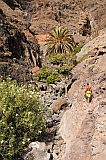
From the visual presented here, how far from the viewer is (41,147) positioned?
708 inches

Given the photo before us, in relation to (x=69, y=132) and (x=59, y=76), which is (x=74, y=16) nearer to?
(x=59, y=76)

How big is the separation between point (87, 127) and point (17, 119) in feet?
11.5

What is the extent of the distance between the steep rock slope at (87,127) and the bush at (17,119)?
162cm

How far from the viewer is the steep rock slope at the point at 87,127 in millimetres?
15789

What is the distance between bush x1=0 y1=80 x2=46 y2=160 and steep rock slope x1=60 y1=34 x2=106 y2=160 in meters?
1.62

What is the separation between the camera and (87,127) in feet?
57.8

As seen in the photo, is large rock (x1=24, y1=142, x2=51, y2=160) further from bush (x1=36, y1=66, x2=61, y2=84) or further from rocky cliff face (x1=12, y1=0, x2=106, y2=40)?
rocky cliff face (x1=12, y1=0, x2=106, y2=40)

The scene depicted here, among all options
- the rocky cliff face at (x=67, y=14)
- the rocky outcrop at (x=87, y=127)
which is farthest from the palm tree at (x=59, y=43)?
the rocky outcrop at (x=87, y=127)

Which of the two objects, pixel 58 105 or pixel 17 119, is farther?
pixel 58 105

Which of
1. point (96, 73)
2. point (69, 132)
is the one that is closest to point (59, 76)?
point (96, 73)

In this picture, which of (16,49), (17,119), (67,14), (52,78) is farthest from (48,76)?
(67,14)

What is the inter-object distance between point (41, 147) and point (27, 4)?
2039 inches

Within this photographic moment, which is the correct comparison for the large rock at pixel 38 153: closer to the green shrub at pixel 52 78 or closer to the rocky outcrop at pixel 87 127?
the rocky outcrop at pixel 87 127

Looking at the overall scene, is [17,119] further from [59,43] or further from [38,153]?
[59,43]
